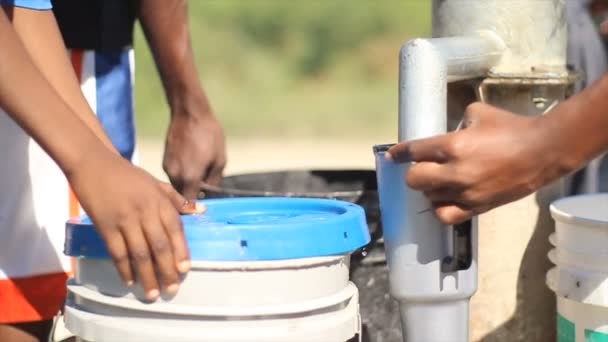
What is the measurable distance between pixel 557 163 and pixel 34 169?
1172 millimetres

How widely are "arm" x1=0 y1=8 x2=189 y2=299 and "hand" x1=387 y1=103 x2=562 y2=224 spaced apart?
0.39 metres

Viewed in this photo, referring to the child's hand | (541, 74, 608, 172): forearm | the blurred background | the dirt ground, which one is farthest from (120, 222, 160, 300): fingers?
the blurred background

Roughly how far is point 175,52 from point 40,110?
1039 mm

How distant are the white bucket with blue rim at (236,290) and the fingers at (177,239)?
0.8 inches

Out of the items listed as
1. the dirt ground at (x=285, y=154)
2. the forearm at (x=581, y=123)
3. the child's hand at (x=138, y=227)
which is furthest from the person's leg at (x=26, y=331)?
the dirt ground at (x=285, y=154)

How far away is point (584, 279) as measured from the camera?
2236 millimetres

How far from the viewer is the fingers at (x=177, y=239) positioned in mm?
1717

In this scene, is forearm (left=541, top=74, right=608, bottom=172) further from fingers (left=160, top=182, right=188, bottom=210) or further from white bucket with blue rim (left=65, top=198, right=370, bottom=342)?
fingers (left=160, top=182, right=188, bottom=210)

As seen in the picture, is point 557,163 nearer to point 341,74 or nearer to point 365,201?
point 365,201

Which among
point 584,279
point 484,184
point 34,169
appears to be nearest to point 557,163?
point 484,184

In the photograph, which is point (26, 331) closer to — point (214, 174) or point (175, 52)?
point (214, 174)

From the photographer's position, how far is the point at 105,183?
177 cm

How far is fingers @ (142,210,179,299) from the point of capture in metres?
1.72

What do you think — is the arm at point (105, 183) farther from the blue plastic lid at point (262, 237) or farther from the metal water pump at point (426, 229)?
the metal water pump at point (426, 229)
